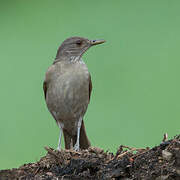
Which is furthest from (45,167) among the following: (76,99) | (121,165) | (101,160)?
(76,99)

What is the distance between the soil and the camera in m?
3.46

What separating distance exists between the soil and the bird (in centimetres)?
246

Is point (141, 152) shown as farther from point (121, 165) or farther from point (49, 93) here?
point (49, 93)

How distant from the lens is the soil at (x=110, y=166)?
11.3 feet

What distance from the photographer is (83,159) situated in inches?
155

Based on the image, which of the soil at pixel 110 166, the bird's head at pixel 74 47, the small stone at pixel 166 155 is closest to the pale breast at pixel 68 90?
the bird's head at pixel 74 47

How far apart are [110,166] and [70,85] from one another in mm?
3041

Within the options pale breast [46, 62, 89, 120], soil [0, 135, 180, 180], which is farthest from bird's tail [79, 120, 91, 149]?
soil [0, 135, 180, 180]

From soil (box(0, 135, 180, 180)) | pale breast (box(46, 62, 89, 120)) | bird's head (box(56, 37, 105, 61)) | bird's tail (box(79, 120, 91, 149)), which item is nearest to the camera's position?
soil (box(0, 135, 180, 180))

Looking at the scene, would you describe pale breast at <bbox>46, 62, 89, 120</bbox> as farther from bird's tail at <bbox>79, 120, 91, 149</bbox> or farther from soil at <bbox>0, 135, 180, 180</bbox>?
soil at <bbox>0, 135, 180, 180</bbox>

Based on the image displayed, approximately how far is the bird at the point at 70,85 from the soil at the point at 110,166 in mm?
2462

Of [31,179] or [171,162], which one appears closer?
[171,162]

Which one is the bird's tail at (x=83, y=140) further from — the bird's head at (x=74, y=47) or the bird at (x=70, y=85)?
the bird's head at (x=74, y=47)

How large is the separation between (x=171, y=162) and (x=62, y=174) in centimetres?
95
